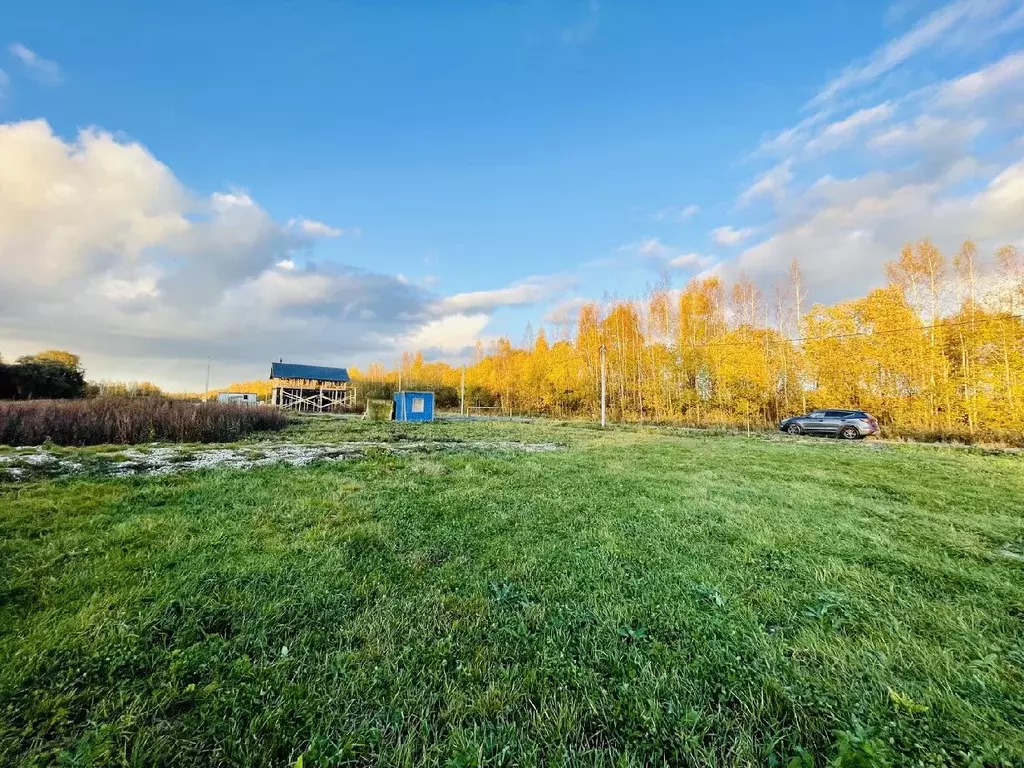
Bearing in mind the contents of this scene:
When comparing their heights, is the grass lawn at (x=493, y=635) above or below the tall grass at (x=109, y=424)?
below

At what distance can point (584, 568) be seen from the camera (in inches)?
137

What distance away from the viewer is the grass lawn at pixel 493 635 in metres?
1.66

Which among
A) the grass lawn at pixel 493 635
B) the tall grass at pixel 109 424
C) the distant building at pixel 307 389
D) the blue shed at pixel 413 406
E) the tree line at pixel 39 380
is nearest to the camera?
the grass lawn at pixel 493 635

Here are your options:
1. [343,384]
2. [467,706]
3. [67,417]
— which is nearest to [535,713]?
[467,706]

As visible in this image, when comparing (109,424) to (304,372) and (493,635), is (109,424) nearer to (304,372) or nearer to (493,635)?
(493,635)

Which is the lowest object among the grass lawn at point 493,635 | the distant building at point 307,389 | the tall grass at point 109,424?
the grass lawn at point 493,635

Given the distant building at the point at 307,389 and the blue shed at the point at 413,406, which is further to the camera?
the distant building at the point at 307,389

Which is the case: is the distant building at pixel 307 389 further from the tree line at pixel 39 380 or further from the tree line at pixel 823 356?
the tree line at pixel 823 356

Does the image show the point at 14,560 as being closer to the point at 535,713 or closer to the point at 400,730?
the point at 400,730

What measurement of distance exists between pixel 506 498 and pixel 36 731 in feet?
15.1

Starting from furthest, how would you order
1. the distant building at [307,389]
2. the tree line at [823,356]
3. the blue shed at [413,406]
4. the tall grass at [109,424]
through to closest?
the distant building at [307,389]
the blue shed at [413,406]
the tree line at [823,356]
the tall grass at [109,424]

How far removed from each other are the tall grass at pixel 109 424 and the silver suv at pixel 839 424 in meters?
24.1

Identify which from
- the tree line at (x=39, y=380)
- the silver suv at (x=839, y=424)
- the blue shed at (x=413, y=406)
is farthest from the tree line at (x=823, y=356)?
the tree line at (x=39, y=380)

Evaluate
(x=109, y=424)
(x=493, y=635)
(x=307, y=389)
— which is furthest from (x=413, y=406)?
(x=493, y=635)
